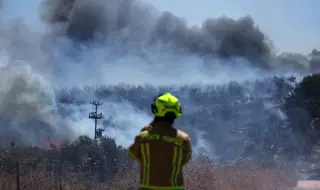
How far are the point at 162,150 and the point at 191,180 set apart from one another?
6.97m

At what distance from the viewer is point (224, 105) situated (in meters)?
42.7

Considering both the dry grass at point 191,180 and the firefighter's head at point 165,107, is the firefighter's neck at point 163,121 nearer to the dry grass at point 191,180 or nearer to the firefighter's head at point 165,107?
the firefighter's head at point 165,107

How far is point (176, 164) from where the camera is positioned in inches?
235

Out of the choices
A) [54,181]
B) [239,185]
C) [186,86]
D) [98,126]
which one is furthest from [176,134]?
[186,86]

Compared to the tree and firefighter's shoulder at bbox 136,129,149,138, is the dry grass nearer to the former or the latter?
firefighter's shoulder at bbox 136,129,149,138

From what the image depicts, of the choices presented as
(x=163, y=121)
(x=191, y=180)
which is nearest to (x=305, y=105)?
(x=191, y=180)

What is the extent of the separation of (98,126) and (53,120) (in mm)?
3780

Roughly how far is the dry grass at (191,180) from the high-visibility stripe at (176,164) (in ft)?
20.5

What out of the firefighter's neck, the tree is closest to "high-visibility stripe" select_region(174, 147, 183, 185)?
the firefighter's neck

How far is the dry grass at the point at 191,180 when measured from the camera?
39.5ft

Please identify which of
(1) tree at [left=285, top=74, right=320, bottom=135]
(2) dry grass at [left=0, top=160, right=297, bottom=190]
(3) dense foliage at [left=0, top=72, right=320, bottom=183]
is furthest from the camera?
(1) tree at [left=285, top=74, right=320, bottom=135]

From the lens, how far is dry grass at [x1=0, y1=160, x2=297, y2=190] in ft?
39.5

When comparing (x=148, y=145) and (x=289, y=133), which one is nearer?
(x=148, y=145)

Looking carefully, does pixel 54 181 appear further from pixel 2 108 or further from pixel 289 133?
pixel 2 108
